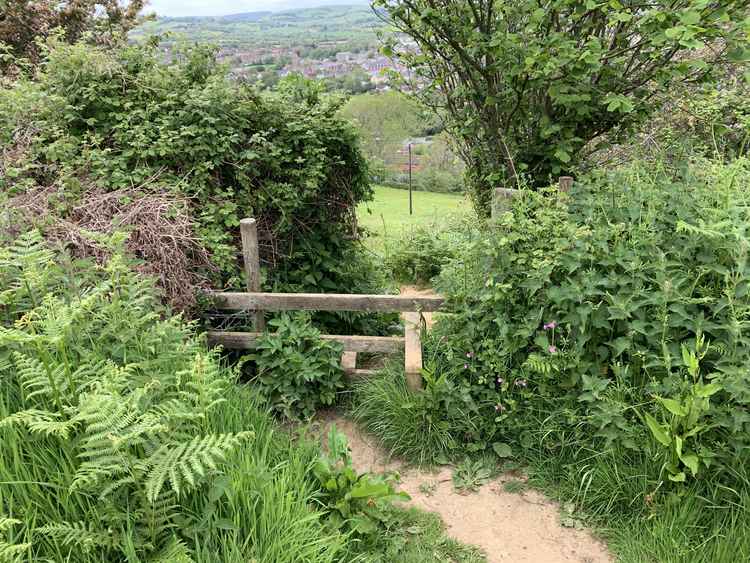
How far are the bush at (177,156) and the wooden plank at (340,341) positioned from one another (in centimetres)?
45

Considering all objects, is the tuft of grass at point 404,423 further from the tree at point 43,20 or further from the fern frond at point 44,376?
the tree at point 43,20

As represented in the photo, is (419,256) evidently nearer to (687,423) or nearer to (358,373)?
(358,373)

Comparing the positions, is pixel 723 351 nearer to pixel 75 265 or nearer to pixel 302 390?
pixel 302 390

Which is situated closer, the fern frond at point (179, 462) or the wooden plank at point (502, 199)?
the fern frond at point (179, 462)

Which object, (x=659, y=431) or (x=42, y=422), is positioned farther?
(x=659, y=431)

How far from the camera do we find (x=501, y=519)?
3.27m

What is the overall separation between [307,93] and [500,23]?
6.26 feet

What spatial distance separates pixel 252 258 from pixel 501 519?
265cm

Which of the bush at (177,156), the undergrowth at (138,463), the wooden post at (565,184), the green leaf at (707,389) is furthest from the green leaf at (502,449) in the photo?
the bush at (177,156)

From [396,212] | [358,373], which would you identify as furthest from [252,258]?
[396,212]

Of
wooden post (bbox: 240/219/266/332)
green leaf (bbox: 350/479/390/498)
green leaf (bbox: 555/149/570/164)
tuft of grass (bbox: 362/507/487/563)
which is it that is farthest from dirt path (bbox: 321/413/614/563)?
green leaf (bbox: 555/149/570/164)

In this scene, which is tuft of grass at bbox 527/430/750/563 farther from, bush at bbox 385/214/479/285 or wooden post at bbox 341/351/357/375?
bush at bbox 385/214/479/285

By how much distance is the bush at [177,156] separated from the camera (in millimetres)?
3949

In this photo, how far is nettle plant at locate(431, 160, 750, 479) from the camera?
2.85m
